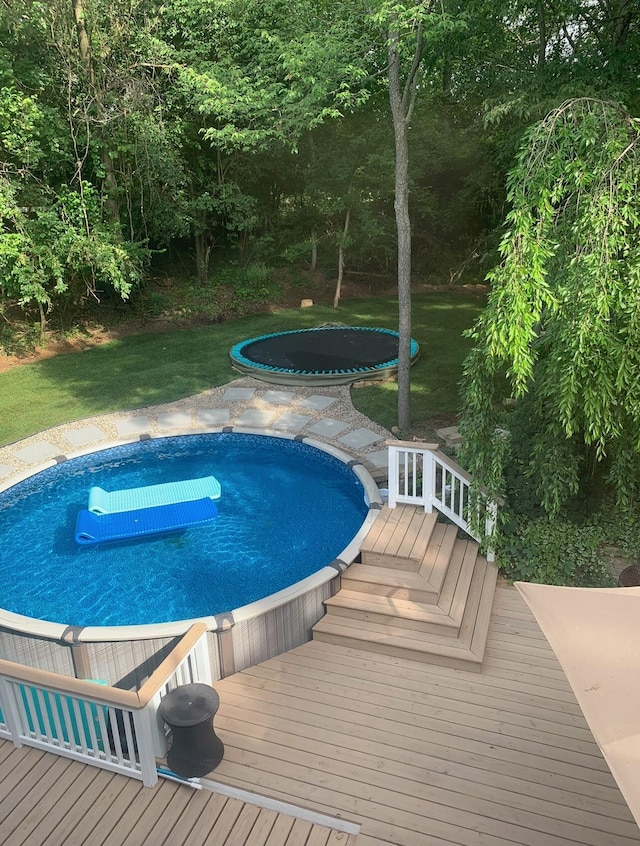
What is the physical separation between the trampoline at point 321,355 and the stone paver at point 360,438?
2.23 m

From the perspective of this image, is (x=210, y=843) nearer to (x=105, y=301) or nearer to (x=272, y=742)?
(x=272, y=742)

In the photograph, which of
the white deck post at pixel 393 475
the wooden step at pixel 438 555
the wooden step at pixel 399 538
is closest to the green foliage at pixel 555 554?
the wooden step at pixel 438 555

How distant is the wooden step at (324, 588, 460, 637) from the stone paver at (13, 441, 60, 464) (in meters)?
5.22

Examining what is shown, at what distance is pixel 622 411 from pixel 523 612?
2.04m

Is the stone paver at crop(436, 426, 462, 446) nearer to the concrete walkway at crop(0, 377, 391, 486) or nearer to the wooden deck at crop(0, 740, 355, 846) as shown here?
the concrete walkway at crop(0, 377, 391, 486)

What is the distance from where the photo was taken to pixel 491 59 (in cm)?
847

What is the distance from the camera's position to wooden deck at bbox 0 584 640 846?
3.58m

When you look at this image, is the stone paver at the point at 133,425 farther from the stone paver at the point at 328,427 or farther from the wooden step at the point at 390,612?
the wooden step at the point at 390,612

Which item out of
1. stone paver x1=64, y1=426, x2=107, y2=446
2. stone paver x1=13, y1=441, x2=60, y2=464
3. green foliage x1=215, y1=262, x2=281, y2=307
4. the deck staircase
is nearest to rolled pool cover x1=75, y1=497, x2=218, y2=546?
stone paver x1=13, y1=441, x2=60, y2=464

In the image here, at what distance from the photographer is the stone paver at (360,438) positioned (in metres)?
8.95

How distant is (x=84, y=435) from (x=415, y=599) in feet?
20.0

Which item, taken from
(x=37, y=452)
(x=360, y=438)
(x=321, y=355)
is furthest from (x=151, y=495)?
(x=321, y=355)

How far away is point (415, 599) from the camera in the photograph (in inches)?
218

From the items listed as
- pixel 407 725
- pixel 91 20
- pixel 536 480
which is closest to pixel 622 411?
pixel 536 480
